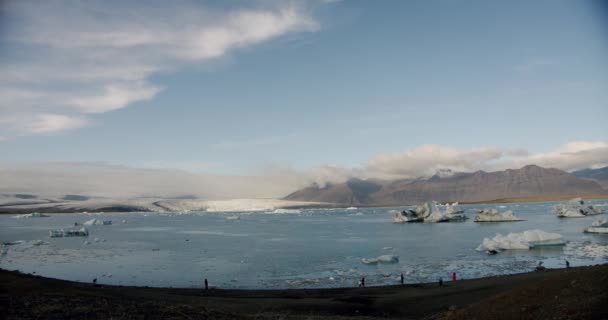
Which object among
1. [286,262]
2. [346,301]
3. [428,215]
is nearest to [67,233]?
[286,262]

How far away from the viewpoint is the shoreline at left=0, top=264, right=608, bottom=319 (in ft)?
35.9

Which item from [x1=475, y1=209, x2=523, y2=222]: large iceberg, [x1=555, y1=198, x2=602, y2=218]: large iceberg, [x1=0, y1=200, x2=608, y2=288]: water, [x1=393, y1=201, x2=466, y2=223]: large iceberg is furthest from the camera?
[x1=393, y1=201, x2=466, y2=223]: large iceberg

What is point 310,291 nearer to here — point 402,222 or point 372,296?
point 372,296

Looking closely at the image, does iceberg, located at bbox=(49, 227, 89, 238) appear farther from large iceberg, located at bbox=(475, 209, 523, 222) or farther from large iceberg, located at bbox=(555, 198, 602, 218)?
large iceberg, located at bbox=(555, 198, 602, 218)

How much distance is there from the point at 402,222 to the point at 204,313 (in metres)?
71.0

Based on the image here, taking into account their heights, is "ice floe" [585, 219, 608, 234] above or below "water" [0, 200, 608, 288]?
above

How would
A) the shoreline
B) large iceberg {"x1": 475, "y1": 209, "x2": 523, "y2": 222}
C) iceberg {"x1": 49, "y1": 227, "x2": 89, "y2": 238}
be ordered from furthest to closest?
1. large iceberg {"x1": 475, "y1": 209, "x2": 523, "y2": 222}
2. iceberg {"x1": 49, "y1": 227, "x2": 89, "y2": 238}
3. the shoreline

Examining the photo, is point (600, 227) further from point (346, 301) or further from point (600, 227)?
point (346, 301)

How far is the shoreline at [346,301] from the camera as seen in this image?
1093 cm

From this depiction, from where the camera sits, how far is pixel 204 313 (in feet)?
42.7

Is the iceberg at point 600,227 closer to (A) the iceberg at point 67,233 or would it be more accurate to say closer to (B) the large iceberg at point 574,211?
(B) the large iceberg at point 574,211

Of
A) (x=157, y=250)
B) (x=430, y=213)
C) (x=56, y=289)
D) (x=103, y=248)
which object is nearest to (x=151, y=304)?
(x=56, y=289)

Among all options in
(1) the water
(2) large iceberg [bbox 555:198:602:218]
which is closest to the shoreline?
(1) the water

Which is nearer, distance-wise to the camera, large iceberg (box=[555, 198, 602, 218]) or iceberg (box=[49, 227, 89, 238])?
iceberg (box=[49, 227, 89, 238])
